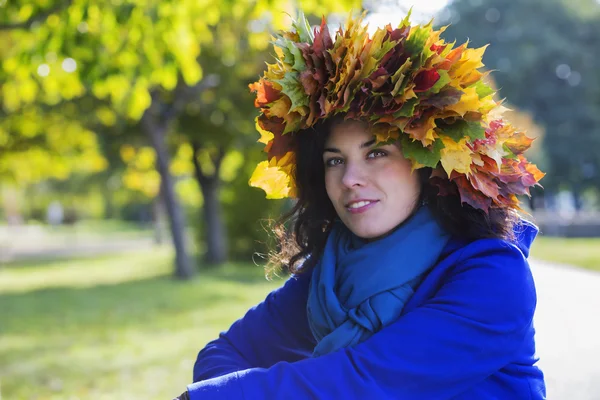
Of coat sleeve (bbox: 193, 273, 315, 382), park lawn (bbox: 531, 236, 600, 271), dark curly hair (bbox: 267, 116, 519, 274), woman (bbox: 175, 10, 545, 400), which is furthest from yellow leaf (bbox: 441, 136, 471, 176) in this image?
park lawn (bbox: 531, 236, 600, 271)

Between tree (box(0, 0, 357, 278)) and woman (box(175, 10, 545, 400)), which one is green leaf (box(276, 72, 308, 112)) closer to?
woman (box(175, 10, 545, 400))

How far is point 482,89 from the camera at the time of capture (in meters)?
1.86

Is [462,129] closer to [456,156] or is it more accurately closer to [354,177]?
[456,156]

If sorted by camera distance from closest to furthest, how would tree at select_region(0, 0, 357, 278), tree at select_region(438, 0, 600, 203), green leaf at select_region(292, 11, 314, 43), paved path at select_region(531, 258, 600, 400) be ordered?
green leaf at select_region(292, 11, 314, 43)
tree at select_region(0, 0, 357, 278)
paved path at select_region(531, 258, 600, 400)
tree at select_region(438, 0, 600, 203)

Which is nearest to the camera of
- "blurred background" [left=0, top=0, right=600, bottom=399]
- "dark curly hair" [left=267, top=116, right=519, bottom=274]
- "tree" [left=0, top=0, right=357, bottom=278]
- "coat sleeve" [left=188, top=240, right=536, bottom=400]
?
"coat sleeve" [left=188, top=240, right=536, bottom=400]

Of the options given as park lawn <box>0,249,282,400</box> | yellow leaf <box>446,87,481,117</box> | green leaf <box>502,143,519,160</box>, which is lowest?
green leaf <box>502,143,519,160</box>

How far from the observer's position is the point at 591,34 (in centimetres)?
4294

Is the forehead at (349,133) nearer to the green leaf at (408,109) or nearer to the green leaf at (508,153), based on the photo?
the green leaf at (408,109)

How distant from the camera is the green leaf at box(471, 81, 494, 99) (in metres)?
1.85

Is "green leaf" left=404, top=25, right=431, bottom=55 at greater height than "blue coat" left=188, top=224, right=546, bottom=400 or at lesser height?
greater

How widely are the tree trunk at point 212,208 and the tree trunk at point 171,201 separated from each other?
11.6 ft

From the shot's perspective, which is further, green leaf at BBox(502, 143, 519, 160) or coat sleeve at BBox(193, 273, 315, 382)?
coat sleeve at BBox(193, 273, 315, 382)

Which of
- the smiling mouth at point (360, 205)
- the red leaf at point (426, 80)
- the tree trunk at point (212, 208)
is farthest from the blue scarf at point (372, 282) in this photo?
the tree trunk at point (212, 208)

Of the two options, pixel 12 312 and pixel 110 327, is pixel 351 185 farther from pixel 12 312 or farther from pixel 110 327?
pixel 12 312
